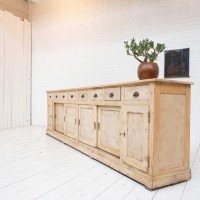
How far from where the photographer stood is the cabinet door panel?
5.62ft

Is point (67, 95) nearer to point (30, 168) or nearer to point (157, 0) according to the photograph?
point (30, 168)

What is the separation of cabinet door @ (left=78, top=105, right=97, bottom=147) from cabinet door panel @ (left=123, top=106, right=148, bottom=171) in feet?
2.05

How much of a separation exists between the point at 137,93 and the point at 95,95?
79 centimetres

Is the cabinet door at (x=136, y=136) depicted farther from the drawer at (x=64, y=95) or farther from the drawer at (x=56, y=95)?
the drawer at (x=56, y=95)

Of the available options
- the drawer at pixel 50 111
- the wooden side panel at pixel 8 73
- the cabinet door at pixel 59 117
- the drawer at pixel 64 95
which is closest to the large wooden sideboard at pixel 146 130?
the drawer at pixel 64 95

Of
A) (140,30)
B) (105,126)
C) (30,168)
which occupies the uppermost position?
(140,30)

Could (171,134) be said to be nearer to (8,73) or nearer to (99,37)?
(99,37)

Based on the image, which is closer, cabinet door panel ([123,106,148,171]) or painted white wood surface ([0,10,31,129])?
cabinet door panel ([123,106,148,171])

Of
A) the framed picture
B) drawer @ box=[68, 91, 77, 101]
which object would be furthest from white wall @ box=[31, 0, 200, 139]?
drawer @ box=[68, 91, 77, 101]

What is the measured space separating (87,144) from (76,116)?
1.62 ft

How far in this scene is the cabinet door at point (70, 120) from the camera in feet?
10.0

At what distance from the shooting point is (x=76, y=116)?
2.97m

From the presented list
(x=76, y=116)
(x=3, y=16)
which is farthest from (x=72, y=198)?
(x=3, y=16)

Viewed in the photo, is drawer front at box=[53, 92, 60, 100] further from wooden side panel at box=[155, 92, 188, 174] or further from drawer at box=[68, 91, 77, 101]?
wooden side panel at box=[155, 92, 188, 174]
